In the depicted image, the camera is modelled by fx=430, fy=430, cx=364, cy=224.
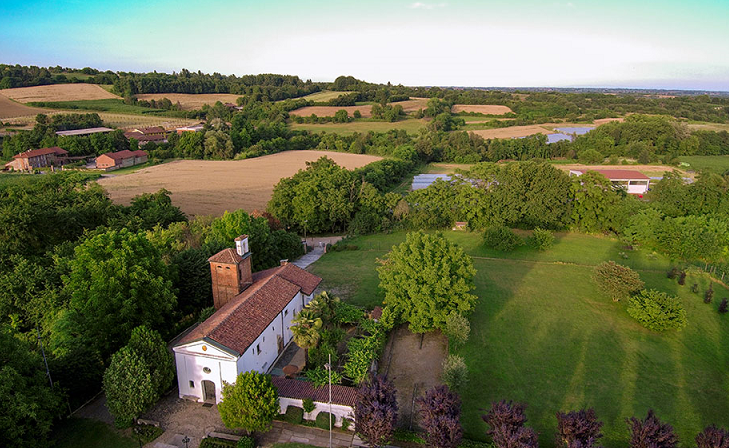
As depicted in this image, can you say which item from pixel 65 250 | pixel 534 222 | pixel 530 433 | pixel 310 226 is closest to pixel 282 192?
pixel 310 226

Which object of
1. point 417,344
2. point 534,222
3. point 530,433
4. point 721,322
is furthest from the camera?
point 534,222

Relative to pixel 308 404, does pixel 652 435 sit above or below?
above

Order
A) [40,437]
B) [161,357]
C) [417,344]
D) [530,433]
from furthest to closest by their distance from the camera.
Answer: [417,344], [161,357], [40,437], [530,433]

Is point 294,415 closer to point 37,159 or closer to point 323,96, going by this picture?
point 37,159

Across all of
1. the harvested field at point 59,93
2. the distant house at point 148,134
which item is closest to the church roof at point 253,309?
the distant house at point 148,134

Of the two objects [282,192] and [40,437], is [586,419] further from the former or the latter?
[282,192]

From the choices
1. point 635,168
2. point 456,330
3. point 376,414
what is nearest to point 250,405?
point 376,414
